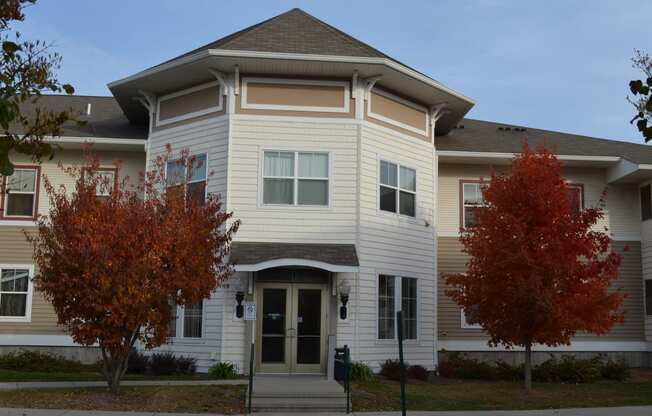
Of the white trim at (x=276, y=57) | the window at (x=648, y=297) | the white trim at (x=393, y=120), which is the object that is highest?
the white trim at (x=276, y=57)

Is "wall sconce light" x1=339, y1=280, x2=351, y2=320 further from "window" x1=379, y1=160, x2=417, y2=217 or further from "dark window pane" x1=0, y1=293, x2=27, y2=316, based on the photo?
"dark window pane" x1=0, y1=293, x2=27, y2=316

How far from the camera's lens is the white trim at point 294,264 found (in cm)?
1728

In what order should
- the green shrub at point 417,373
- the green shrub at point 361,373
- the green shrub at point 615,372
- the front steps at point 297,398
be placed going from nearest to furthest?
1. the front steps at point 297,398
2. the green shrub at point 361,373
3. the green shrub at point 417,373
4. the green shrub at point 615,372

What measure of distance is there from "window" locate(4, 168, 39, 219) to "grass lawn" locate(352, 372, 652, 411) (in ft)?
37.4

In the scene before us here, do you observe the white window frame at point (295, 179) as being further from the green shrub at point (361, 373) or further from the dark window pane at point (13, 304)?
the dark window pane at point (13, 304)

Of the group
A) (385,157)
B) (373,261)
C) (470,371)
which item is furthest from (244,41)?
(470,371)

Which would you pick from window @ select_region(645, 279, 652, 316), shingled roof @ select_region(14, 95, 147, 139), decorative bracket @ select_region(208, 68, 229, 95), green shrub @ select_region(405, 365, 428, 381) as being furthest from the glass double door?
window @ select_region(645, 279, 652, 316)

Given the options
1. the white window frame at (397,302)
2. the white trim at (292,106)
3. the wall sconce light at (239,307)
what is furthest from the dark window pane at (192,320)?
the white trim at (292,106)

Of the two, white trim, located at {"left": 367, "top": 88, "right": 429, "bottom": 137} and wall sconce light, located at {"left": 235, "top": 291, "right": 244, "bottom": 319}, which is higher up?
white trim, located at {"left": 367, "top": 88, "right": 429, "bottom": 137}

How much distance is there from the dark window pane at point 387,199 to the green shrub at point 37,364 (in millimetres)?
8818

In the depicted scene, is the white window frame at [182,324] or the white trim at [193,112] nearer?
the white window frame at [182,324]

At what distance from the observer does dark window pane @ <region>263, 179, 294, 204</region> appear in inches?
742

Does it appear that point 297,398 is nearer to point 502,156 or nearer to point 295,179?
point 295,179

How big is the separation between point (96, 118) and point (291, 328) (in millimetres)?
10555
